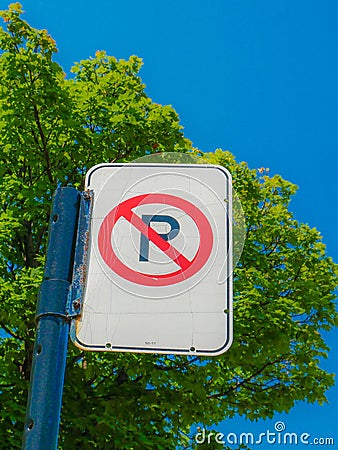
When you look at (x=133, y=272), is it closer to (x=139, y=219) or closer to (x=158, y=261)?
(x=158, y=261)

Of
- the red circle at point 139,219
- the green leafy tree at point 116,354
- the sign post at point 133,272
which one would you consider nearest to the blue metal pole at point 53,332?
the sign post at point 133,272

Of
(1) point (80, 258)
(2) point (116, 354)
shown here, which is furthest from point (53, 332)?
(2) point (116, 354)

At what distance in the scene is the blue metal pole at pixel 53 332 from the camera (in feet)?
4.59

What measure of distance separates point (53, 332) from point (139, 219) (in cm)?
45

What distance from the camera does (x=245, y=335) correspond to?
32.9 ft

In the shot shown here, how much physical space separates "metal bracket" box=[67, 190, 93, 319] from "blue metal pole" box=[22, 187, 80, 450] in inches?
0.6

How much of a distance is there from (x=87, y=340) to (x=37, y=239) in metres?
10.7

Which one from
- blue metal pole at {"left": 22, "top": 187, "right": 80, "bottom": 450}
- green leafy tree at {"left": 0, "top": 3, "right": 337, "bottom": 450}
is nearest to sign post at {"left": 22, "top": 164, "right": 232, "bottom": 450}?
blue metal pole at {"left": 22, "top": 187, "right": 80, "bottom": 450}

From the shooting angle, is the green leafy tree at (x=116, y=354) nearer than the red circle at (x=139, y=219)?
No

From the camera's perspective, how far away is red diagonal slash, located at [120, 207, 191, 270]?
1.69 metres

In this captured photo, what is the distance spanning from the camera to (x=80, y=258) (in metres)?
1.67

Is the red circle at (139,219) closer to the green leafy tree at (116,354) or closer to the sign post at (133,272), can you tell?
the sign post at (133,272)

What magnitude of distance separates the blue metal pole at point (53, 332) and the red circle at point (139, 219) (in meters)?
0.11

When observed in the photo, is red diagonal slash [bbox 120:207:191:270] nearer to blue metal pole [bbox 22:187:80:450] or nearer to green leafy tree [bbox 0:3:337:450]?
blue metal pole [bbox 22:187:80:450]
